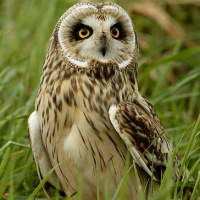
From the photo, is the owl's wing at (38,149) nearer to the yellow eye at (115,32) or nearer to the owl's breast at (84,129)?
the owl's breast at (84,129)

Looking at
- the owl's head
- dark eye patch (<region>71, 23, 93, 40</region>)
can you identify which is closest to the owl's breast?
the owl's head

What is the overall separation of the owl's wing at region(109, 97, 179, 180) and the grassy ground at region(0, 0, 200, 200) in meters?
0.21

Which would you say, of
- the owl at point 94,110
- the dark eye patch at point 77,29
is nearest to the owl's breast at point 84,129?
the owl at point 94,110

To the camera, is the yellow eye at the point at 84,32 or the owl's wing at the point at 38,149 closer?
the yellow eye at the point at 84,32

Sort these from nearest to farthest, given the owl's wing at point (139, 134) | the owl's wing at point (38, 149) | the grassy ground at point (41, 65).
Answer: the owl's wing at point (139, 134) → the owl's wing at point (38, 149) → the grassy ground at point (41, 65)

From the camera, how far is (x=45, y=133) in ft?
9.68

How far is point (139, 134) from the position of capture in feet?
9.33

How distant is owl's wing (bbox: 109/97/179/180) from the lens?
2.78m

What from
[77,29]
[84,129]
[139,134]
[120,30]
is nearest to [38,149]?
[84,129]

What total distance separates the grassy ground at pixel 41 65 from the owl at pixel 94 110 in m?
0.29

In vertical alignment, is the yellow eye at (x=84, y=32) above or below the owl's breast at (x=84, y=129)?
above

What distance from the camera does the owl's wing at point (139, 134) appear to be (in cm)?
278

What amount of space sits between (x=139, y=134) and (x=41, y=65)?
5.52ft

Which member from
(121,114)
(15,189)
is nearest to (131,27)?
(121,114)
